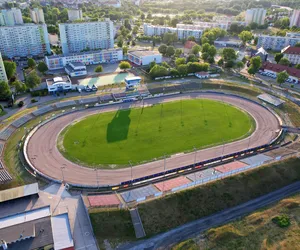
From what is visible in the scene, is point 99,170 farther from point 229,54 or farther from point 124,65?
point 229,54

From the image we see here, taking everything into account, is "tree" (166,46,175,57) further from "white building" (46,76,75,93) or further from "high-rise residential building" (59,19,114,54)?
"white building" (46,76,75,93)

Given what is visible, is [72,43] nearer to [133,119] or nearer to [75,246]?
[133,119]

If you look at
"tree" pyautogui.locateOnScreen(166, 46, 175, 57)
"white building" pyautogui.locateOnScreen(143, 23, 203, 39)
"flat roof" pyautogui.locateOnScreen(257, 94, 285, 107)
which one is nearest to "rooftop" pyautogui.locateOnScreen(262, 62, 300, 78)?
"flat roof" pyautogui.locateOnScreen(257, 94, 285, 107)

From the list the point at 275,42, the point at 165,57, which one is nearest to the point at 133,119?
the point at 165,57

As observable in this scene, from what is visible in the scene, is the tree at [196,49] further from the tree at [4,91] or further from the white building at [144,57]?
the tree at [4,91]

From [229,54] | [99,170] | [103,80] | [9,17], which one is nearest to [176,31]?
[229,54]

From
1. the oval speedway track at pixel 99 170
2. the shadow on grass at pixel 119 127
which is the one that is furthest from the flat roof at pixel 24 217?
the shadow on grass at pixel 119 127
